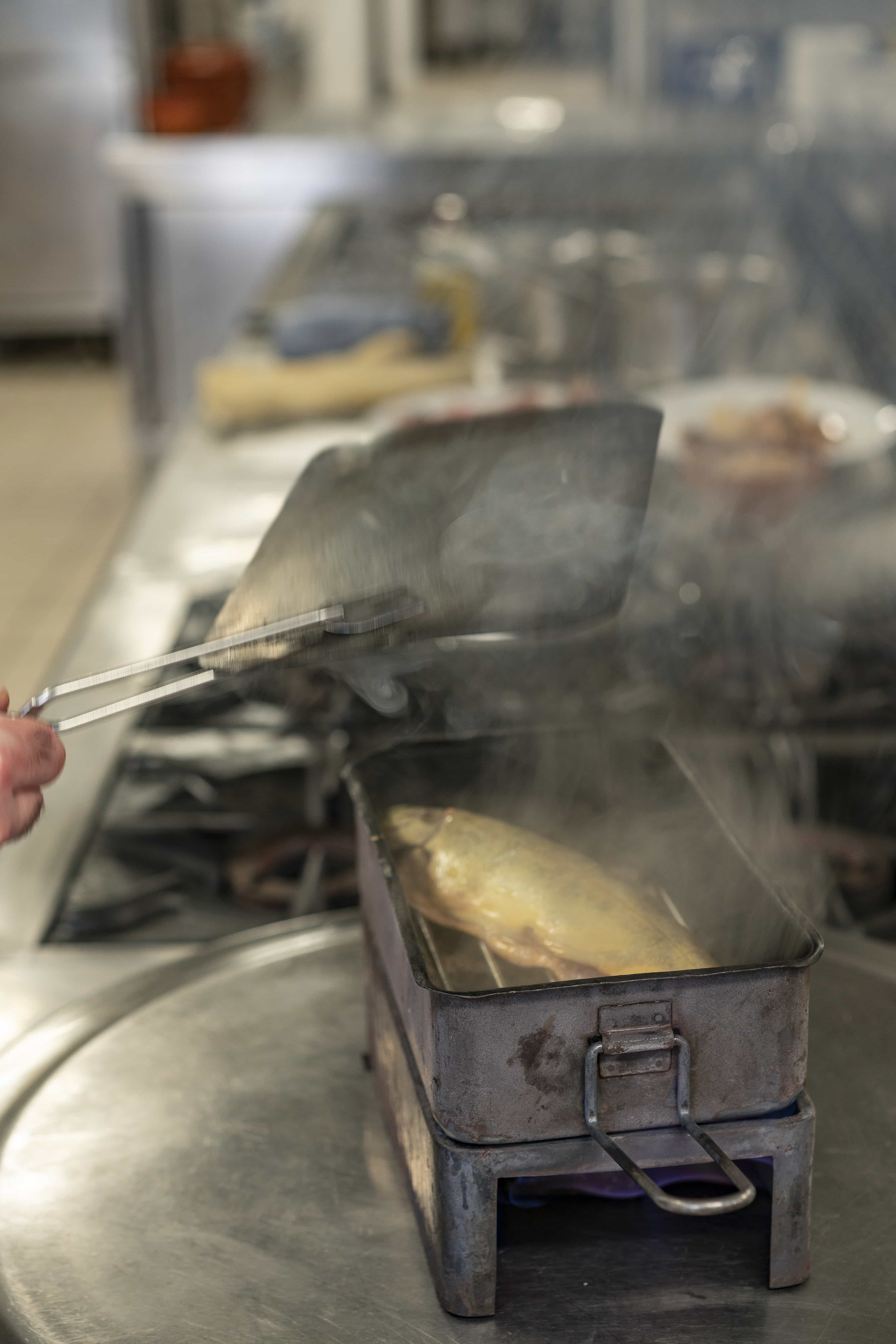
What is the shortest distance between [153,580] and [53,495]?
9.69 ft

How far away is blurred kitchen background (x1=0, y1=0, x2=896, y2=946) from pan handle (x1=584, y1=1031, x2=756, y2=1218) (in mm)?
432

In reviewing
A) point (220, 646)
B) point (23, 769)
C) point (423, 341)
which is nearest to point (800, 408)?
point (423, 341)

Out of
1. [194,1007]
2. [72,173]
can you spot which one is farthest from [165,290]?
[194,1007]

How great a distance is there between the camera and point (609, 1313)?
0.67m

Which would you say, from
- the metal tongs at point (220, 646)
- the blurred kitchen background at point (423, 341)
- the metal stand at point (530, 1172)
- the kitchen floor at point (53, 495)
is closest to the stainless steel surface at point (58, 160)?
the blurred kitchen background at point (423, 341)

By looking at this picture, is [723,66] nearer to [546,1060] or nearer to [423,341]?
[423,341]

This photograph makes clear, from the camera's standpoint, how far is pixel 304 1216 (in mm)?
746

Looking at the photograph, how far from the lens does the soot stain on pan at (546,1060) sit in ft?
1.99

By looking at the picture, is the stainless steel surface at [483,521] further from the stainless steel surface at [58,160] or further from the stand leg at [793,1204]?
the stainless steel surface at [58,160]

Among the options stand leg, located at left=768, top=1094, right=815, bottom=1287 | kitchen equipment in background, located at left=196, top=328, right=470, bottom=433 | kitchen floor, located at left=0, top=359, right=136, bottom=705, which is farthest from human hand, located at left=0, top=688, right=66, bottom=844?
kitchen floor, located at left=0, top=359, right=136, bottom=705

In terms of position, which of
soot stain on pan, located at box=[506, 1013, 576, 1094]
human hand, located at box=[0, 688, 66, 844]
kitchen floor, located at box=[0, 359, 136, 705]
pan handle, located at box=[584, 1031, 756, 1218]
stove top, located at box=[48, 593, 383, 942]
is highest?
human hand, located at box=[0, 688, 66, 844]

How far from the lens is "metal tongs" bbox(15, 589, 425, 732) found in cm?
63

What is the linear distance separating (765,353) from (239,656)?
69.0 inches

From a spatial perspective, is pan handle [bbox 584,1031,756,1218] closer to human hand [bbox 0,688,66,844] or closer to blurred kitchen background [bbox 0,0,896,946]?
human hand [bbox 0,688,66,844]
